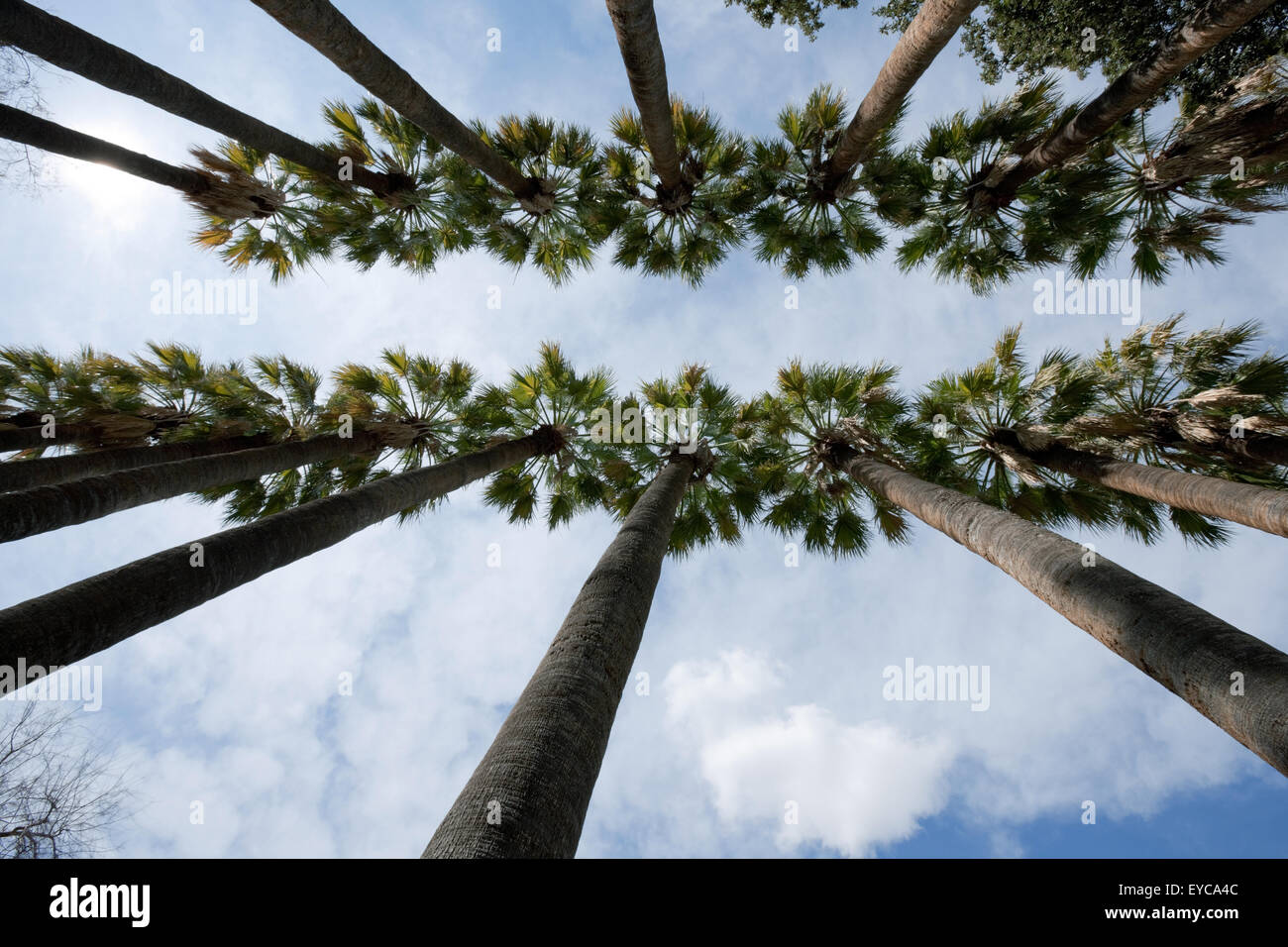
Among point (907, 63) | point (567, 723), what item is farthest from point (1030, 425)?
point (567, 723)

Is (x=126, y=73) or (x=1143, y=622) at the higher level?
(x=126, y=73)

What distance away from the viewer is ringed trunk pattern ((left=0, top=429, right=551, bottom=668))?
3.56m

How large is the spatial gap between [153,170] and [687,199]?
307 inches

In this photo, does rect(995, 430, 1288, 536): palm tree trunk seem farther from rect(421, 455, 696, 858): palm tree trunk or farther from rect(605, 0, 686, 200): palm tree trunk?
rect(605, 0, 686, 200): palm tree trunk

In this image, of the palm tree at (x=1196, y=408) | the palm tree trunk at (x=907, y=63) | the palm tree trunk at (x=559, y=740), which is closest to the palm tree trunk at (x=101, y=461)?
the palm tree trunk at (x=559, y=740)

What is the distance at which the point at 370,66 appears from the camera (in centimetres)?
598

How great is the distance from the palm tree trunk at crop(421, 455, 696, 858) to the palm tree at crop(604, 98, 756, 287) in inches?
304

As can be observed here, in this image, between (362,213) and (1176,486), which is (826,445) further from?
(362,213)

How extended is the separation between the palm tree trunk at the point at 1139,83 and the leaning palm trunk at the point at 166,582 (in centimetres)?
1006

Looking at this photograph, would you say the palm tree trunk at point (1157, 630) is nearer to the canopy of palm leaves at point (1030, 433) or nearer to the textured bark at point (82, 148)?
the canopy of palm leaves at point (1030, 433)

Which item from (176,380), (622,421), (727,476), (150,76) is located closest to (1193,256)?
(727,476)

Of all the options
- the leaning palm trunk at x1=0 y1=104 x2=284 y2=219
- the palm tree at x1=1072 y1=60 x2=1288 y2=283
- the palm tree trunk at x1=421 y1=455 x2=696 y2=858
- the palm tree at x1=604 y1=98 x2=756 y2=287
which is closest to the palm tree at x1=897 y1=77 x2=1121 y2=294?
the palm tree at x1=1072 y1=60 x2=1288 y2=283
